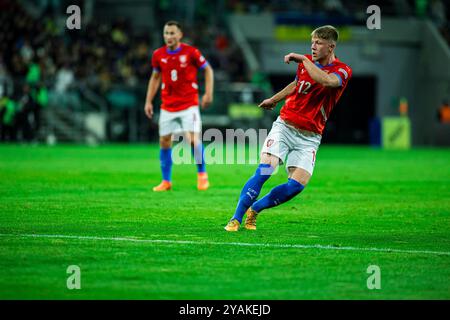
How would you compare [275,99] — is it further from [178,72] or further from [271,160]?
[178,72]

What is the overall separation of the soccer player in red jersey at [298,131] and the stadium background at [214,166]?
1.58ft

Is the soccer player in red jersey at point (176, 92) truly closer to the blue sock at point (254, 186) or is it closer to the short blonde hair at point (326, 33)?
the blue sock at point (254, 186)

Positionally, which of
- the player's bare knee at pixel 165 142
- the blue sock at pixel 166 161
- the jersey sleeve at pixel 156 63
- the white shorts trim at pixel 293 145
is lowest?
the blue sock at pixel 166 161

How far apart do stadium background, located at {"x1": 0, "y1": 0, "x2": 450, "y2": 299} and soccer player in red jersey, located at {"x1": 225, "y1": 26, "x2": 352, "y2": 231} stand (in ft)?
1.58

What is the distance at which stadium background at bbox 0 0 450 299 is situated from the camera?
8312 mm

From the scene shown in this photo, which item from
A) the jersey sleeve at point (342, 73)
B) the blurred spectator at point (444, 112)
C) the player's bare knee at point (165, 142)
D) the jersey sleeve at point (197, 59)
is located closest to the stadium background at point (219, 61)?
the blurred spectator at point (444, 112)

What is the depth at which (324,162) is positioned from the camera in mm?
26469

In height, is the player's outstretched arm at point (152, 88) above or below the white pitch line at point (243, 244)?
above

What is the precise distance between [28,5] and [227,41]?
26.8ft

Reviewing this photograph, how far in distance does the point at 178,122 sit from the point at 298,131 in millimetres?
5934

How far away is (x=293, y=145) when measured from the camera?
Answer: 35.8 ft

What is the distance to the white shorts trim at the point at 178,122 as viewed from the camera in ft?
54.3

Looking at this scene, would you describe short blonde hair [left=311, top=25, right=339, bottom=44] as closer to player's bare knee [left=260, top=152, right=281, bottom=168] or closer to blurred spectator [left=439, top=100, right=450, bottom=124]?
player's bare knee [left=260, top=152, right=281, bottom=168]

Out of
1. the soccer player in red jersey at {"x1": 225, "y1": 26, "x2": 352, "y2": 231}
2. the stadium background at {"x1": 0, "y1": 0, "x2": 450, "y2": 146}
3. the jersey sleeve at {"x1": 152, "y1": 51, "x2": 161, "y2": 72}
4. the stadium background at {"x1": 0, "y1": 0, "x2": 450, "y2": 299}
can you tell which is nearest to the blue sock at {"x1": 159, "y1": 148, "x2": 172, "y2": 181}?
the stadium background at {"x1": 0, "y1": 0, "x2": 450, "y2": 299}
